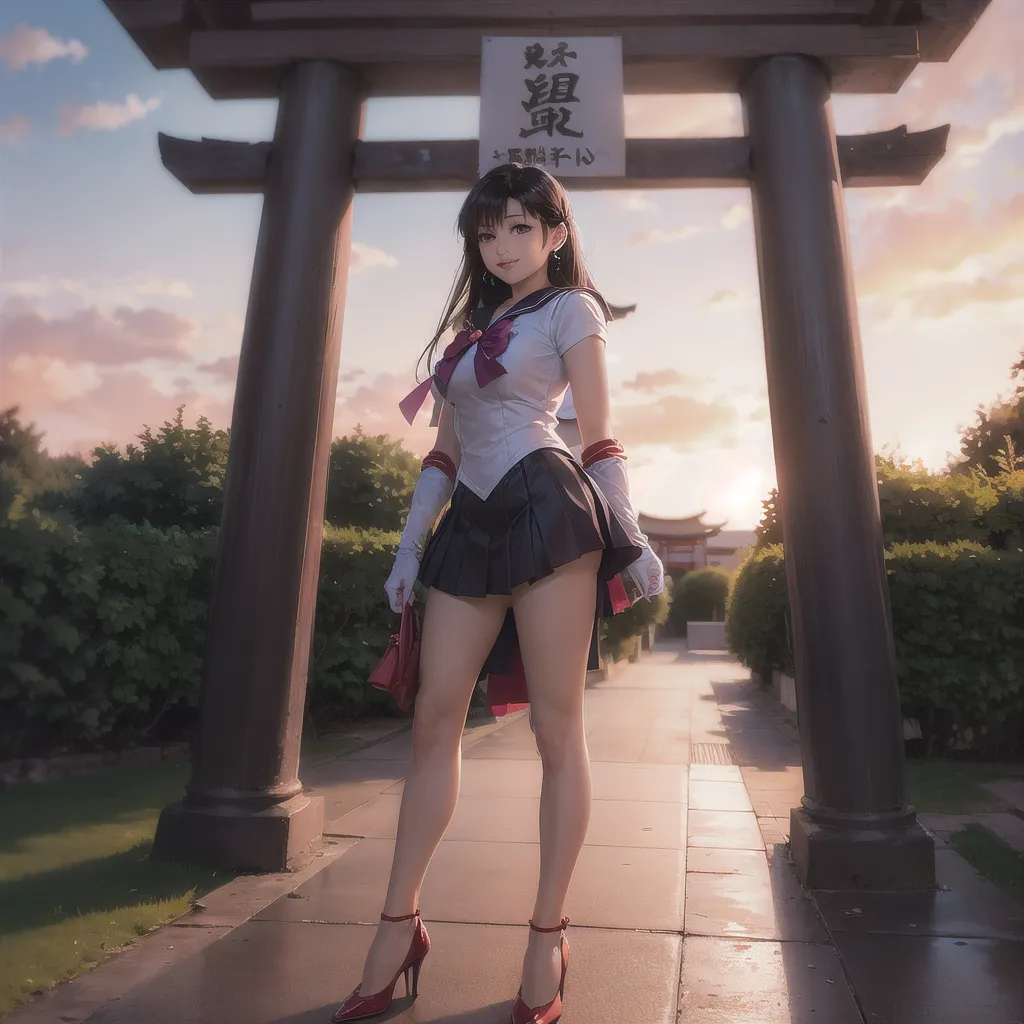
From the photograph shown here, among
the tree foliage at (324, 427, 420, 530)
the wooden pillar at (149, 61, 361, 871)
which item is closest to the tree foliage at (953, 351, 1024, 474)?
the tree foliage at (324, 427, 420, 530)

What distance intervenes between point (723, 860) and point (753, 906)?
0.62 metres

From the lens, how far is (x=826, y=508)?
11.9 ft

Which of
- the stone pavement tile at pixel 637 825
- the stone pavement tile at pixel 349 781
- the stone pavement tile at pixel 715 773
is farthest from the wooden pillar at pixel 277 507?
the stone pavement tile at pixel 715 773

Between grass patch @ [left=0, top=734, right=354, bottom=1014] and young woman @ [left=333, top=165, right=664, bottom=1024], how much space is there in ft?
2.85

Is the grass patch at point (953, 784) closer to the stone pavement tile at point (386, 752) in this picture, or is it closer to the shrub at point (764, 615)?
the shrub at point (764, 615)

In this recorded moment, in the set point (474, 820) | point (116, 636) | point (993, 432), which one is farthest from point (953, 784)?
point (993, 432)

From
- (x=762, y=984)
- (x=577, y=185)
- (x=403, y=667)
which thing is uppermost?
(x=577, y=185)

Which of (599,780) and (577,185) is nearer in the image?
(577,185)

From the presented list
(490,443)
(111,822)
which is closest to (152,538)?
(111,822)

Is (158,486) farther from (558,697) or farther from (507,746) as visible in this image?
(558,697)

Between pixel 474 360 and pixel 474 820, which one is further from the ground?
pixel 474 360

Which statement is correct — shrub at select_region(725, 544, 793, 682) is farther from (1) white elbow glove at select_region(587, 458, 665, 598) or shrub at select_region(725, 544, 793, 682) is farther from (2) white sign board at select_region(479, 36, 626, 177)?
(1) white elbow glove at select_region(587, 458, 665, 598)

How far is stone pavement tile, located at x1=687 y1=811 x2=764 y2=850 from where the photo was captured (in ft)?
13.2

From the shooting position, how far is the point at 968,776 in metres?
5.76
